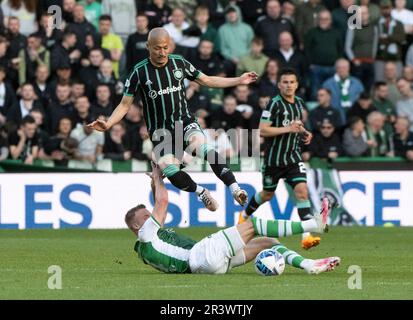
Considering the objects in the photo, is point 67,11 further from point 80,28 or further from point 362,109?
point 362,109

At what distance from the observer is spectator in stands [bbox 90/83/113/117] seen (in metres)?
24.6

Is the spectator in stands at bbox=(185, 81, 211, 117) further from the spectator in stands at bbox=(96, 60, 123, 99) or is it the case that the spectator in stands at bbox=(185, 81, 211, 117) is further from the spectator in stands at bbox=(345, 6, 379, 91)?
the spectator in stands at bbox=(345, 6, 379, 91)

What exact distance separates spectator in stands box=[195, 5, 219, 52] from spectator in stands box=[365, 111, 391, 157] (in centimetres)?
339

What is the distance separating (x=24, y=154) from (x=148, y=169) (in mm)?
2127

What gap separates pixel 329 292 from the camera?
1266 cm

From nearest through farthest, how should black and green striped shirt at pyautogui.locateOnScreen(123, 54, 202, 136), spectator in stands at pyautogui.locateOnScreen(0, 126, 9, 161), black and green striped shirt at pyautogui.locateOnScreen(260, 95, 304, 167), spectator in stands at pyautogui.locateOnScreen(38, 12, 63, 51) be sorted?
black and green striped shirt at pyautogui.locateOnScreen(123, 54, 202, 136)
black and green striped shirt at pyautogui.locateOnScreen(260, 95, 304, 167)
spectator in stands at pyautogui.locateOnScreen(0, 126, 9, 161)
spectator in stands at pyautogui.locateOnScreen(38, 12, 63, 51)

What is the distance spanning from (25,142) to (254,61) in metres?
4.99

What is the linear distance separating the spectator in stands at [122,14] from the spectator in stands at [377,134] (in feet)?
16.2

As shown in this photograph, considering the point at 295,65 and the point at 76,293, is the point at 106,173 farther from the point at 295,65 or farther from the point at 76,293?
the point at 76,293

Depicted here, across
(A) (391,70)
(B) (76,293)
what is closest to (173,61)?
(B) (76,293)

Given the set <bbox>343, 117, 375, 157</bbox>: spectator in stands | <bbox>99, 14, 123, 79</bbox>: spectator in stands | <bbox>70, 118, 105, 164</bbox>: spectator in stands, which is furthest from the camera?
<bbox>99, 14, 123, 79</bbox>: spectator in stands

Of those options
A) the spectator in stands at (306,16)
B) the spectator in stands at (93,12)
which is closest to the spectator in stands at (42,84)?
the spectator in stands at (93,12)

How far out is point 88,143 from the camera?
2403 centimetres

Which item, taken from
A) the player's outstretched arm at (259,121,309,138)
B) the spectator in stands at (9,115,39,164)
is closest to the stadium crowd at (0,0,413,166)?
the spectator in stands at (9,115,39,164)
